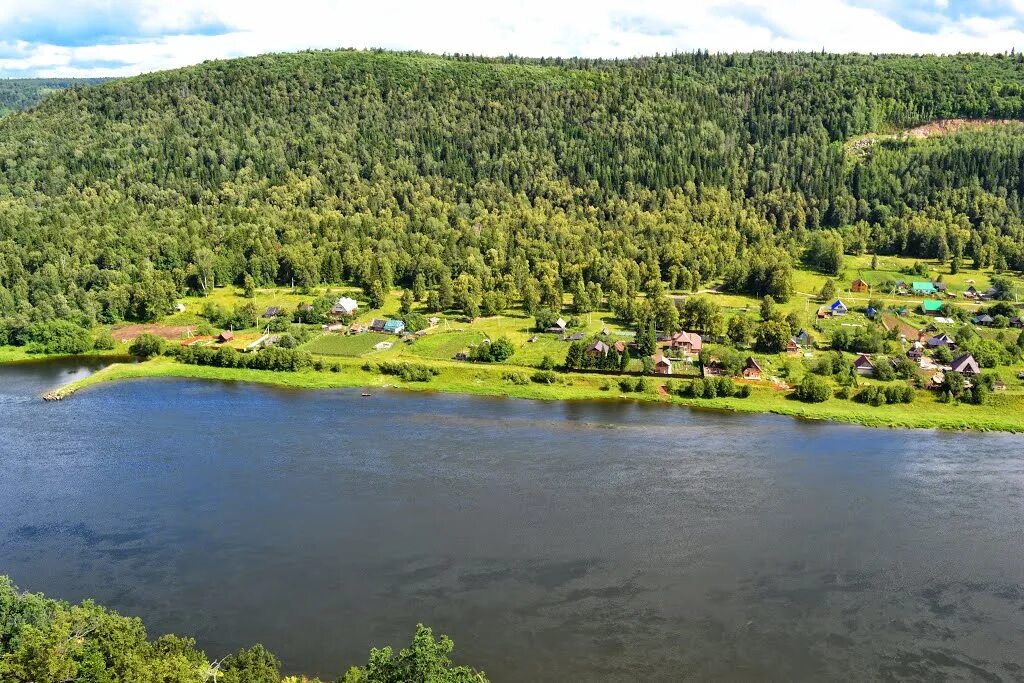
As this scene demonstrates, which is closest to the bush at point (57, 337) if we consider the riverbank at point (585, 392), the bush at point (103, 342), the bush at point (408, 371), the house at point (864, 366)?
the bush at point (103, 342)

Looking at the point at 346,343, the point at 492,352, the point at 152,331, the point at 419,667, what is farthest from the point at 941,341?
the point at 152,331

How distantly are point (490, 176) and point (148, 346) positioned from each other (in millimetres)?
70392

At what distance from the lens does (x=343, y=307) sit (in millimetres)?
79188

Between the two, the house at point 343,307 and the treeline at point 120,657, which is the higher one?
the house at point 343,307

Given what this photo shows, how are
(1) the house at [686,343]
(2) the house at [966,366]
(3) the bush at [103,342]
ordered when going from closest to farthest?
(2) the house at [966,366] < (1) the house at [686,343] < (3) the bush at [103,342]

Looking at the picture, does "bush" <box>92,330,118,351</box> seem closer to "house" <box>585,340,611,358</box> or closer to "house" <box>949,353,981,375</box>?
"house" <box>585,340,611,358</box>

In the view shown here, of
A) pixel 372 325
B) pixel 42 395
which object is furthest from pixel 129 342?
pixel 372 325

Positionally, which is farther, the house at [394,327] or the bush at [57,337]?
the house at [394,327]

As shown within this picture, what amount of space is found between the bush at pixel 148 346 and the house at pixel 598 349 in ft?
118

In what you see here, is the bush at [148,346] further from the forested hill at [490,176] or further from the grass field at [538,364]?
the forested hill at [490,176]

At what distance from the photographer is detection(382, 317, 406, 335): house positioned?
73.1m

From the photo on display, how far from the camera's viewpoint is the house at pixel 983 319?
72625 mm

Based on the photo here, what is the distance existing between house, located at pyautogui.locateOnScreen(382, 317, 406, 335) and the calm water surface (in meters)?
20.1

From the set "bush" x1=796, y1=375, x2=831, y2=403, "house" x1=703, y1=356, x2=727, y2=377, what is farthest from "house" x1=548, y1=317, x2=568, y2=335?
"bush" x1=796, y1=375, x2=831, y2=403
